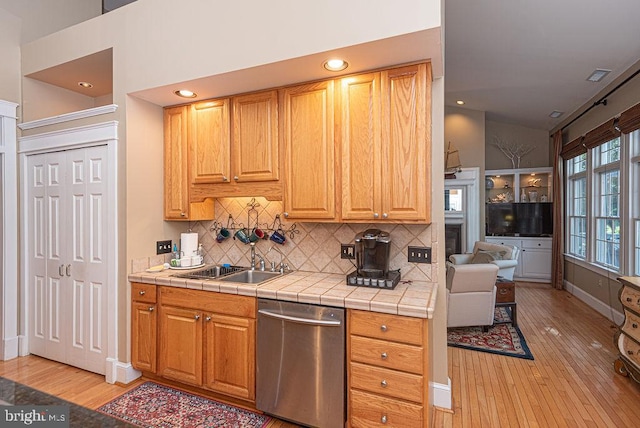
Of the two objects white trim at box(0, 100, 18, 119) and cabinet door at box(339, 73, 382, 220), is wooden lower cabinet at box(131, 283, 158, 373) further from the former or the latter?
white trim at box(0, 100, 18, 119)

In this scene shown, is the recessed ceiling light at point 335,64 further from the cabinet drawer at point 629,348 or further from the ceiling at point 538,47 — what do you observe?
the cabinet drawer at point 629,348

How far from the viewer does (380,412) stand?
6.20ft

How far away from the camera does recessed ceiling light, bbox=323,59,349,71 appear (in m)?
2.17

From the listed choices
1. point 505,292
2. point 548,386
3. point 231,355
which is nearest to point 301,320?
point 231,355

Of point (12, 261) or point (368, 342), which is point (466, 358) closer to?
point (368, 342)

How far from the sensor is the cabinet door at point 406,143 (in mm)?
2133

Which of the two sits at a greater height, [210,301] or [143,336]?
[210,301]

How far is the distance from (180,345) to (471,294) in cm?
298

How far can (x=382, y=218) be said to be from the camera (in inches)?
88.4

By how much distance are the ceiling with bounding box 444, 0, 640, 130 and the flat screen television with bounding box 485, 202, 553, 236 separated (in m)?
1.84

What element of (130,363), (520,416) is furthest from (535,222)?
(130,363)

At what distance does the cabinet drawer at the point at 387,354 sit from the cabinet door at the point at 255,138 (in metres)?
1.37

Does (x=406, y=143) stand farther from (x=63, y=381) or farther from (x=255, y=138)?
(x=63, y=381)

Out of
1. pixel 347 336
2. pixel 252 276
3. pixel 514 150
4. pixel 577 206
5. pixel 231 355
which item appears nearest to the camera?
pixel 347 336
